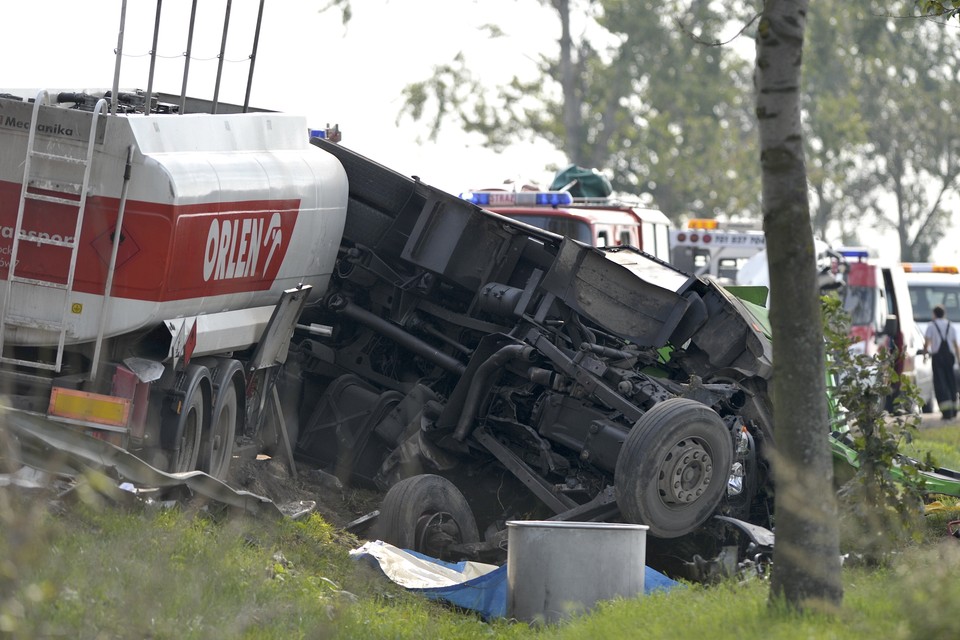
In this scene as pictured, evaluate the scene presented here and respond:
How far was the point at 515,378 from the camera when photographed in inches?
436

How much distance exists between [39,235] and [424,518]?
3.17 m

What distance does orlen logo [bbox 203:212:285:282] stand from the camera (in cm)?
947

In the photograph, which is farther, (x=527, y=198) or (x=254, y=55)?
(x=527, y=198)

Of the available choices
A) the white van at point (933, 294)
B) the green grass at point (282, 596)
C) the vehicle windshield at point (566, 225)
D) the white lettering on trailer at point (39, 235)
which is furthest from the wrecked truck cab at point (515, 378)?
the white van at point (933, 294)

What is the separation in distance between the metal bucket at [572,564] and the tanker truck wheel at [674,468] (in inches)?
58.8

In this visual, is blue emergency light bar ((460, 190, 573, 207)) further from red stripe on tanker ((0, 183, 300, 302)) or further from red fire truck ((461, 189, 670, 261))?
red stripe on tanker ((0, 183, 300, 302))

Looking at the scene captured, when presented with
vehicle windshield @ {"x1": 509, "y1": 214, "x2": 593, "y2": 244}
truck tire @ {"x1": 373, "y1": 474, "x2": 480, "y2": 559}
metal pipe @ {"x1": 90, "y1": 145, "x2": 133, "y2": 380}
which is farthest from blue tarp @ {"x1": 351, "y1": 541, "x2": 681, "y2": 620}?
Result: vehicle windshield @ {"x1": 509, "y1": 214, "x2": 593, "y2": 244}

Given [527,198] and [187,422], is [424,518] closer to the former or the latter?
[187,422]

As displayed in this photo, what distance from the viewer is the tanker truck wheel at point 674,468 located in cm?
948

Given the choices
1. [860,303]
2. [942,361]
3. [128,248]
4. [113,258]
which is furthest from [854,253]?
[113,258]

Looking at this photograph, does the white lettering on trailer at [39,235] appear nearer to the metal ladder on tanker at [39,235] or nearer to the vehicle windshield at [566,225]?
the metal ladder on tanker at [39,235]

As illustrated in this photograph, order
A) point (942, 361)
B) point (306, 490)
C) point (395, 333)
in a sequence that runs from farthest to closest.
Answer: point (942, 361), point (395, 333), point (306, 490)

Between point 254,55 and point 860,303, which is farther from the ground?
point 254,55

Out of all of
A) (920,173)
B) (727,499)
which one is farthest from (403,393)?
(920,173)
